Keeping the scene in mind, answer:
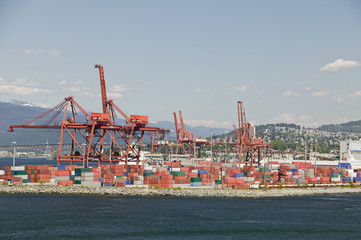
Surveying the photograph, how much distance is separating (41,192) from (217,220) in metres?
37.9

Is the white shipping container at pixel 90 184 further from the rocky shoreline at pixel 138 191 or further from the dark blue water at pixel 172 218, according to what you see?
the dark blue water at pixel 172 218

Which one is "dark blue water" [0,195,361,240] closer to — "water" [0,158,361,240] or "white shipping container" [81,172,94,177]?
"water" [0,158,361,240]

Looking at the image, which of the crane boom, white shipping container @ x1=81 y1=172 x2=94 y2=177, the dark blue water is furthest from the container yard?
the crane boom

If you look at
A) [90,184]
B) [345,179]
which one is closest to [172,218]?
[90,184]

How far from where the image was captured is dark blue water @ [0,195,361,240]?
2430 inches

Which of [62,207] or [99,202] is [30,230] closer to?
[62,207]

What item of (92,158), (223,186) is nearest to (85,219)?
(223,186)

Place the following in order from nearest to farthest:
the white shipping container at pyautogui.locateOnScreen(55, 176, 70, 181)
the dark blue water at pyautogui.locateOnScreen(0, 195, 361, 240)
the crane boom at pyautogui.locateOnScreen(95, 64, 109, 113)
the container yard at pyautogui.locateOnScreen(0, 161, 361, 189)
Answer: the dark blue water at pyautogui.locateOnScreen(0, 195, 361, 240)
the container yard at pyautogui.locateOnScreen(0, 161, 361, 189)
the white shipping container at pyautogui.locateOnScreen(55, 176, 70, 181)
the crane boom at pyautogui.locateOnScreen(95, 64, 109, 113)

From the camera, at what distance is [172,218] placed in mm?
71500

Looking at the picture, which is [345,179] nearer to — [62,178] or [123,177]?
[123,177]

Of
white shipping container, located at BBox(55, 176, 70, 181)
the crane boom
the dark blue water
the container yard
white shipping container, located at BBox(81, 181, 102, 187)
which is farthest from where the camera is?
the crane boom

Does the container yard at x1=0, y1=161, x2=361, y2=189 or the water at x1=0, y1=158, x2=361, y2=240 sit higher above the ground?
the container yard at x1=0, y1=161, x2=361, y2=189

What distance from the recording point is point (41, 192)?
96.5 m

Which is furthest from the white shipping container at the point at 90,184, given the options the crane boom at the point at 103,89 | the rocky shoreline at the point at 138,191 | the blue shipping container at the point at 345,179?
the blue shipping container at the point at 345,179
